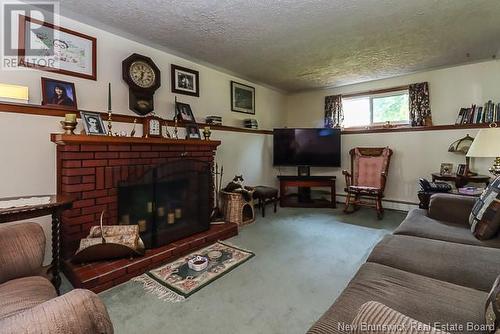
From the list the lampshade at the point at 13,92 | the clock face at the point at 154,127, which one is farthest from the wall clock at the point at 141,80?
the lampshade at the point at 13,92

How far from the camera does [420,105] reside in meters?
3.78

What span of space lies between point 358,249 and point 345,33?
7.32 feet

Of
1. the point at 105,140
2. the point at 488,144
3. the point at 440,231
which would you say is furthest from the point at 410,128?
the point at 105,140

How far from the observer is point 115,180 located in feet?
7.50

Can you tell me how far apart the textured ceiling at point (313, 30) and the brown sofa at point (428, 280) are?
1.89m

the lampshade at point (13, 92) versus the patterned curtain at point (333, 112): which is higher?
the patterned curtain at point (333, 112)

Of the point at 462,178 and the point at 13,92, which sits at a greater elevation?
the point at 13,92

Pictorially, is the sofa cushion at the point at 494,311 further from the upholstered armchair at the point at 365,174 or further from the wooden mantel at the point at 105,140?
the upholstered armchair at the point at 365,174

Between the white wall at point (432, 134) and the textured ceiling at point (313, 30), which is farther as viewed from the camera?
the white wall at point (432, 134)

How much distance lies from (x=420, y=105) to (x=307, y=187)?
7.11 ft

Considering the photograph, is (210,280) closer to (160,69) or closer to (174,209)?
(174,209)

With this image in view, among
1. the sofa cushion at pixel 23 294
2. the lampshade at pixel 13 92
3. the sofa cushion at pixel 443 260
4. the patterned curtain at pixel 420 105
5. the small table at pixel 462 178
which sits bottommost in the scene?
the sofa cushion at pixel 23 294

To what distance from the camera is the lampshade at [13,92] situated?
1.80 m

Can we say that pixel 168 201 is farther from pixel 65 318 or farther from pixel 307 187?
pixel 307 187
